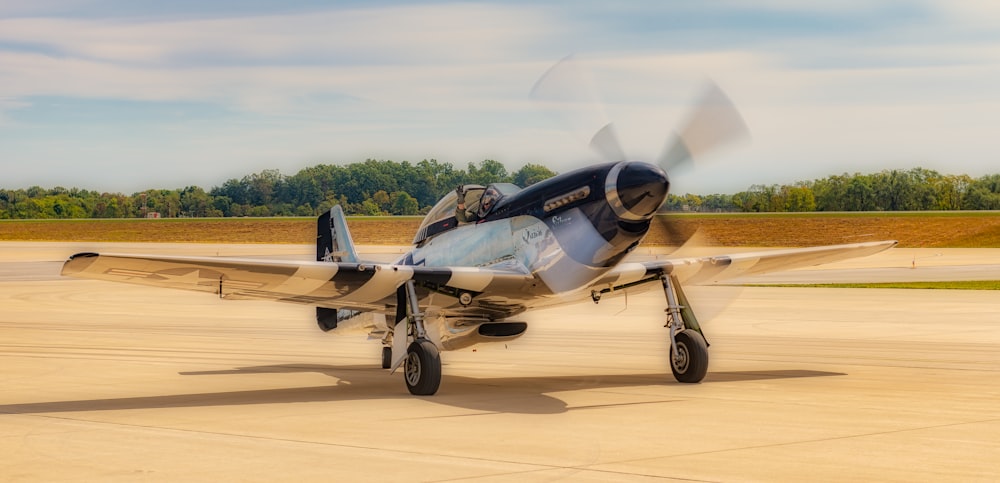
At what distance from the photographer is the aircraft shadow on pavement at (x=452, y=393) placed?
Answer: 13219mm

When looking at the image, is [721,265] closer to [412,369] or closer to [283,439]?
[412,369]

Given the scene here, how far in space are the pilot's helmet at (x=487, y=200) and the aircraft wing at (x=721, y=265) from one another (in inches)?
69.1

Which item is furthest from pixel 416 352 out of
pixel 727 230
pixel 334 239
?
pixel 727 230

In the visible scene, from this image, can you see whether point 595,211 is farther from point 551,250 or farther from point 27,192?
point 27,192

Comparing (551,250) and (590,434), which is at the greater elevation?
(551,250)

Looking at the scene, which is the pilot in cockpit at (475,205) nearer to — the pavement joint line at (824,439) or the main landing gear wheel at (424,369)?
the main landing gear wheel at (424,369)

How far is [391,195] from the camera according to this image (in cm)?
2525

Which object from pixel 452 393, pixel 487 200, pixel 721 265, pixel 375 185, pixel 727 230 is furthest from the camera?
pixel 727 230

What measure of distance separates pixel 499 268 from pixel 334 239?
5430 millimetres

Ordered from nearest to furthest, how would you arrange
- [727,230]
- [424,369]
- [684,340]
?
[424,369]
[684,340]
[727,230]

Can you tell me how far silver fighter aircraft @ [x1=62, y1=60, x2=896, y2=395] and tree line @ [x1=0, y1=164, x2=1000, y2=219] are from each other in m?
0.84

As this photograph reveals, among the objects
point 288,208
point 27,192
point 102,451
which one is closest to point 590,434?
point 102,451

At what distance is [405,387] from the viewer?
1572cm

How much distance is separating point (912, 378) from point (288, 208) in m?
26.0
